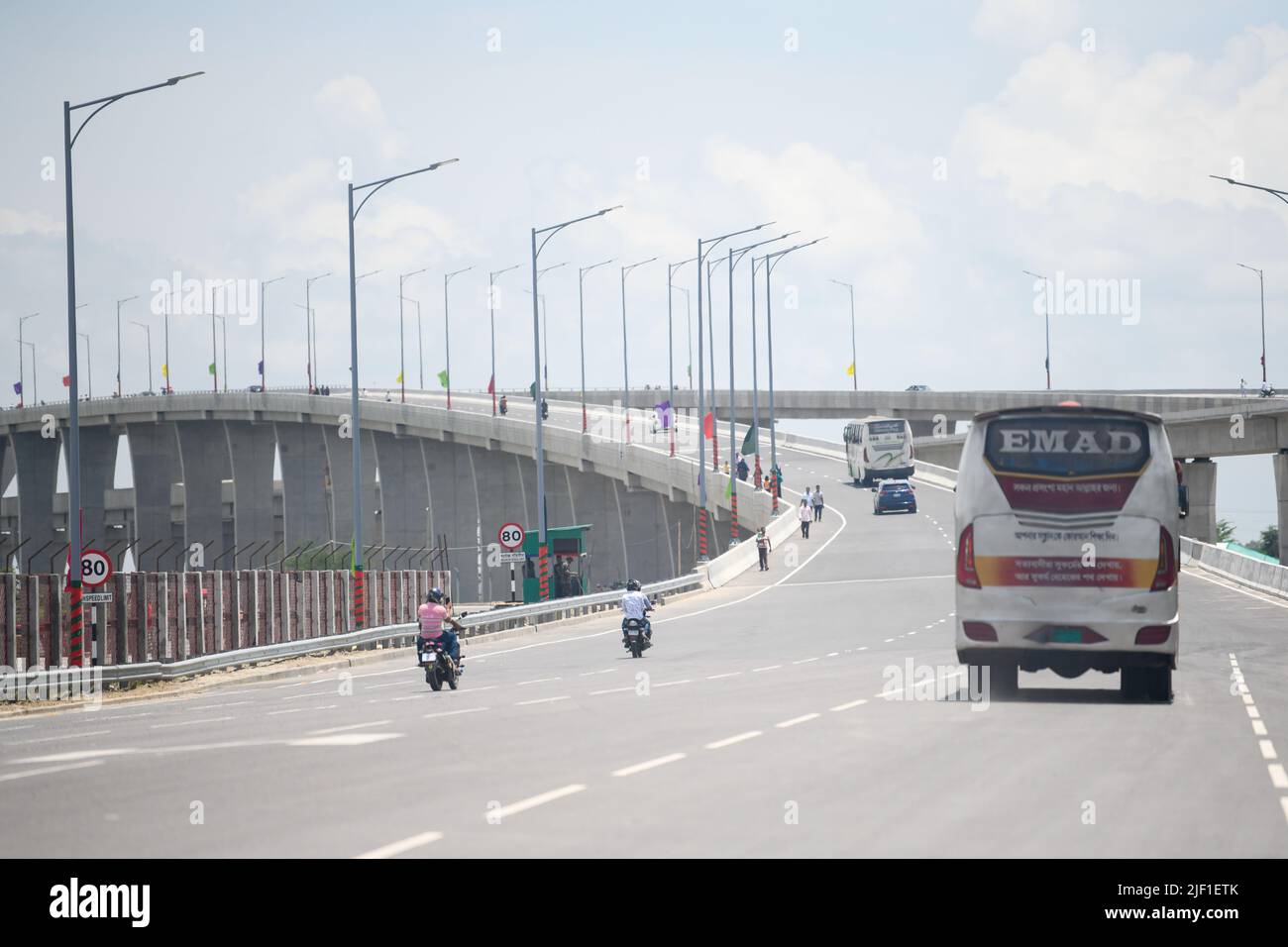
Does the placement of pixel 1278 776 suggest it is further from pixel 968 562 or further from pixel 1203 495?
pixel 1203 495

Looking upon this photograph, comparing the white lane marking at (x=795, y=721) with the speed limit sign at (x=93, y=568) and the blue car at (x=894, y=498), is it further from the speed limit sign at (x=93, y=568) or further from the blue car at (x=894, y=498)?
the blue car at (x=894, y=498)

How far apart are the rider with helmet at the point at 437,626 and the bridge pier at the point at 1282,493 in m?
62.5

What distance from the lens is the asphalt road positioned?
9.75m

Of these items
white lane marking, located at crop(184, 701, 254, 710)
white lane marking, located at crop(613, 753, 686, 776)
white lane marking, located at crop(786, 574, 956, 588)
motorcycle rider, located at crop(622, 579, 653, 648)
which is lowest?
white lane marking, located at crop(786, 574, 956, 588)

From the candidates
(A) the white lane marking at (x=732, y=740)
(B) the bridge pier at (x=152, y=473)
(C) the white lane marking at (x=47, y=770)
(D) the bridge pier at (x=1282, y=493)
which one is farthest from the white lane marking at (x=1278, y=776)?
(B) the bridge pier at (x=152, y=473)

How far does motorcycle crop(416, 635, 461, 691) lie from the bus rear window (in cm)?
1001

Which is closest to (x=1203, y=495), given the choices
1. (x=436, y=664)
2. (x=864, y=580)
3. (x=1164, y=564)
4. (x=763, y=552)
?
(x=763, y=552)

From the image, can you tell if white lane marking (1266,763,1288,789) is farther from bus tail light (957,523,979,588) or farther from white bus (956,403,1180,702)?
bus tail light (957,523,979,588)

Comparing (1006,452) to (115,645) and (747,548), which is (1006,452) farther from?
(747,548)

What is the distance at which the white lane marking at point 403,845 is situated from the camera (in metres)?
9.14

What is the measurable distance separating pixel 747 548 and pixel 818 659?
113 feet

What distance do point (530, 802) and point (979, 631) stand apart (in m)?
9.02

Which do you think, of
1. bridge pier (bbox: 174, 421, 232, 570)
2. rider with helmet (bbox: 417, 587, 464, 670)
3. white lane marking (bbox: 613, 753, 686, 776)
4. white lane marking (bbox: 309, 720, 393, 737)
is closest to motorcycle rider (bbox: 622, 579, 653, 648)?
rider with helmet (bbox: 417, 587, 464, 670)
